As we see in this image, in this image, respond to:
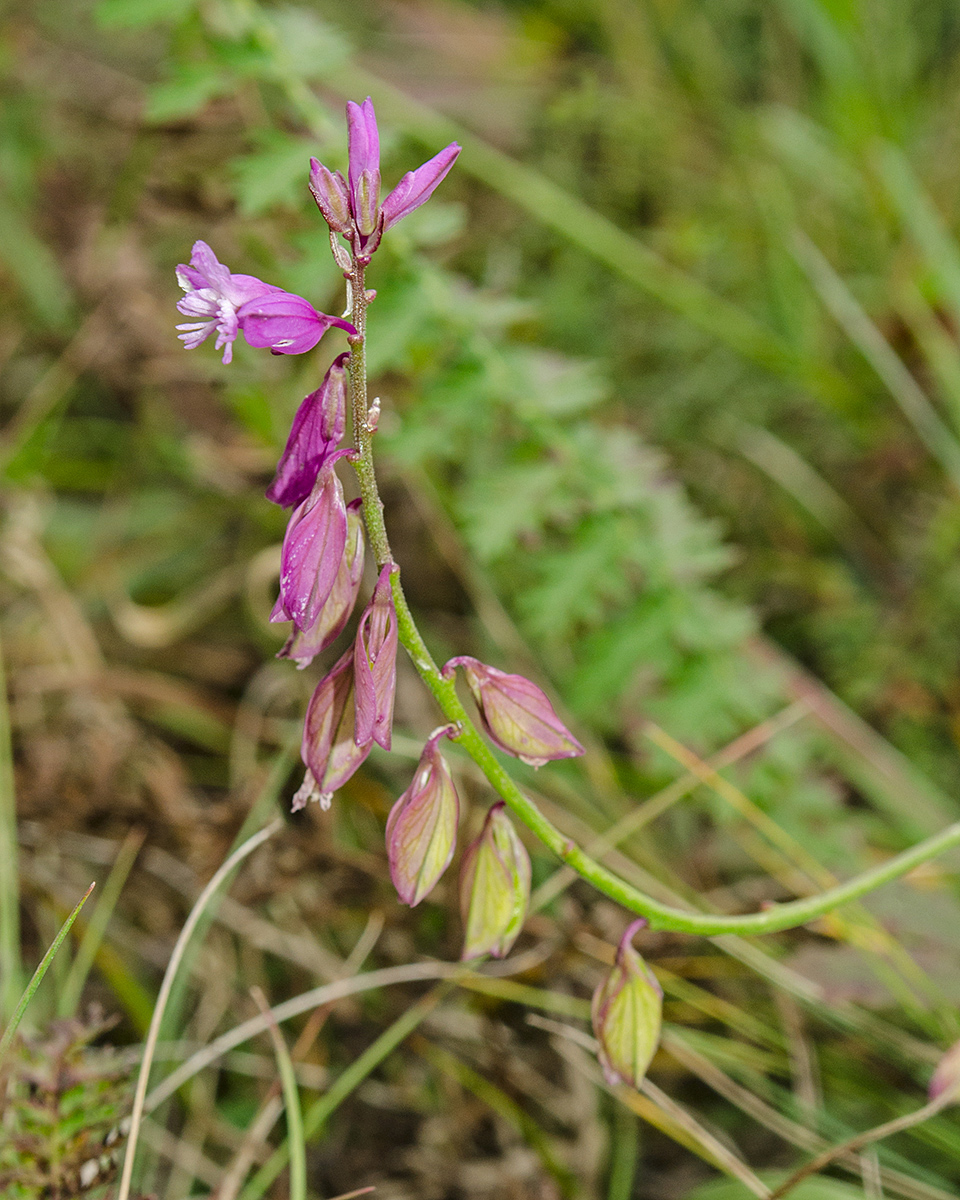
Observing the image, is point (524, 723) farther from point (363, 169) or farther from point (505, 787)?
point (363, 169)

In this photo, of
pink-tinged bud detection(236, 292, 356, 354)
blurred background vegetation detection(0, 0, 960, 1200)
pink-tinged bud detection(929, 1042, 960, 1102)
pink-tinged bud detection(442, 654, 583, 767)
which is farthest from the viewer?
blurred background vegetation detection(0, 0, 960, 1200)

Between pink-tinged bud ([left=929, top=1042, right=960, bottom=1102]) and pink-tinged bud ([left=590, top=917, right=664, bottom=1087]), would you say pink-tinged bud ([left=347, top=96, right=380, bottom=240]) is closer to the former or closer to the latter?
pink-tinged bud ([left=590, top=917, right=664, bottom=1087])

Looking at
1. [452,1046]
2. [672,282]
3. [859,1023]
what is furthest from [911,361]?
[452,1046]

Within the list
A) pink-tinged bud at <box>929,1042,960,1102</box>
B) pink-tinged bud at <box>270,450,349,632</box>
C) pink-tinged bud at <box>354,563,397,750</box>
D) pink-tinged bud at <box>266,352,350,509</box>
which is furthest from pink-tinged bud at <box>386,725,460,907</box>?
pink-tinged bud at <box>929,1042,960,1102</box>

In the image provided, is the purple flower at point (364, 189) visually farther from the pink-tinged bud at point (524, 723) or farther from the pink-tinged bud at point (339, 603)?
the pink-tinged bud at point (524, 723)

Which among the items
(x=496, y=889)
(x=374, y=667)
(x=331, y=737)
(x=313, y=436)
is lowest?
(x=496, y=889)

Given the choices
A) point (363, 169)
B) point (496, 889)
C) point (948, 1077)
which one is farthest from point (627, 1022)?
point (363, 169)

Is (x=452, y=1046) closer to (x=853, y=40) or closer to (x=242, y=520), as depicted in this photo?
(x=242, y=520)

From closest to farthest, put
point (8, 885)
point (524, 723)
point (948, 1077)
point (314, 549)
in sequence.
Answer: point (314, 549) → point (524, 723) → point (948, 1077) → point (8, 885)
